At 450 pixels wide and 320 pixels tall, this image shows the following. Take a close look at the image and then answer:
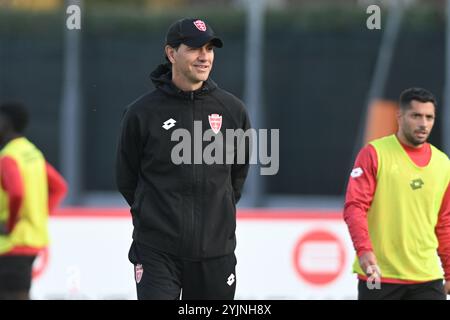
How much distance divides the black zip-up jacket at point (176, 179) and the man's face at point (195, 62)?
0.09 meters

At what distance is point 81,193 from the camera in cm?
1328

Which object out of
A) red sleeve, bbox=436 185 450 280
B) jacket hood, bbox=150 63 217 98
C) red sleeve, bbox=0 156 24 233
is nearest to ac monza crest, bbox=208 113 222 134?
jacket hood, bbox=150 63 217 98

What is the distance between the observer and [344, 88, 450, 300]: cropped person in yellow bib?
6246 millimetres

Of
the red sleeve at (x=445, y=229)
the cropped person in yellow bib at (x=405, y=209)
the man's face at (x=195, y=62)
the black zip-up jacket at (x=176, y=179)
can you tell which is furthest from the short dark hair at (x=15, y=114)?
the red sleeve at (x=445, y=229)

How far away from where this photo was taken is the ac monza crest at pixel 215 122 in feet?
18.8

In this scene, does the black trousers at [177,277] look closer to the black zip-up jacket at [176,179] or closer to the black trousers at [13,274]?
the black zip-up jacket at [176,179]

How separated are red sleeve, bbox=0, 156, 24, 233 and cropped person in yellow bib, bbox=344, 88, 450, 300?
2.34 meters

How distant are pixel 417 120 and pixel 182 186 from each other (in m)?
1.41

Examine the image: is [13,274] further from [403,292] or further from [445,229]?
[445,229]

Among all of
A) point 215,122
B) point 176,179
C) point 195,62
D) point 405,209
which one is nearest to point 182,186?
point 176,179
